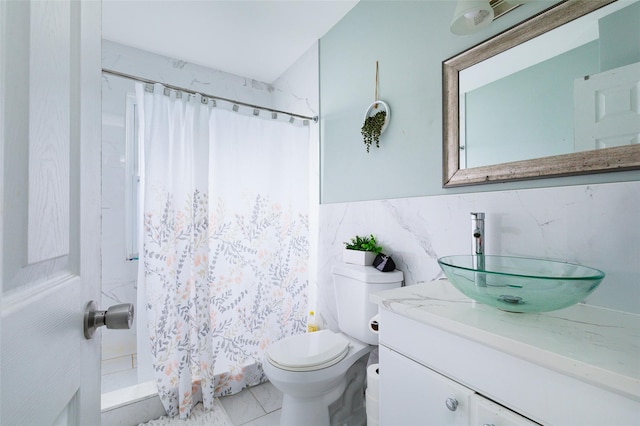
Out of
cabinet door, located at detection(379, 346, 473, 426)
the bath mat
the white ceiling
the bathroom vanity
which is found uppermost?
the white ceiling

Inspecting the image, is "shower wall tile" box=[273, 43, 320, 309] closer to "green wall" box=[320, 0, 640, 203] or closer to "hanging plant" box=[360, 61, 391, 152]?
"green wall" box=[320, 0, 640, 203]

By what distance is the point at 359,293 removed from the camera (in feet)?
4.90

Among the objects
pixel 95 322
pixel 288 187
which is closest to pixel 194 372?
pixel 288 187

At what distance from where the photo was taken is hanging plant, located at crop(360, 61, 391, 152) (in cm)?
166

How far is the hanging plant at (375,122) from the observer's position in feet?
5.43

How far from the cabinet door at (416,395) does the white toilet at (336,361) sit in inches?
15.7

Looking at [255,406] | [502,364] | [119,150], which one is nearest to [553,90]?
[502,364]

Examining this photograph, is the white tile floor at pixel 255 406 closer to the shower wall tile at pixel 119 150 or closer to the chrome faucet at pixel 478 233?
the shower wall tile at pixel 119 150

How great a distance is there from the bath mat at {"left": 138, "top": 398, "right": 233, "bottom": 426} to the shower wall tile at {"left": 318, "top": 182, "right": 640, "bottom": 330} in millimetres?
1320

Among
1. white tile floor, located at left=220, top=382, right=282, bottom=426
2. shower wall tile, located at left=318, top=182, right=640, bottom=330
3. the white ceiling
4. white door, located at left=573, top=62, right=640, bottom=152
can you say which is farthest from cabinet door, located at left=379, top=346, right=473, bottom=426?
the white ceiling

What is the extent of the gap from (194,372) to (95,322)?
151cm

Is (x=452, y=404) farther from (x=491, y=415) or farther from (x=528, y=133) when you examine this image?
(x=528, y=133)

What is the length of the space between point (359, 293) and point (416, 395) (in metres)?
0.64

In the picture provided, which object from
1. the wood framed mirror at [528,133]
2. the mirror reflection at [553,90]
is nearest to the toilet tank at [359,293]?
the wood framed mirror at [528,133]
